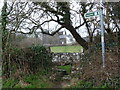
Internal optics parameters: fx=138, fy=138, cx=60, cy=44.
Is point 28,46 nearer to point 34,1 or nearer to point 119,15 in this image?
point 34,1

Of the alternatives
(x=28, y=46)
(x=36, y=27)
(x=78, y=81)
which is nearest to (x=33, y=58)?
(x=28, y=46)

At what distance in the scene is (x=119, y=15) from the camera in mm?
4539

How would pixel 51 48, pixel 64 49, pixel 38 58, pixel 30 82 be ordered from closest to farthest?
pixel 30 82, pixel 38 58, pixel 51 48, pixel 64 49

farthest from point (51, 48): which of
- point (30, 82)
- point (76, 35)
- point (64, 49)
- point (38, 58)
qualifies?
point (30, 82)

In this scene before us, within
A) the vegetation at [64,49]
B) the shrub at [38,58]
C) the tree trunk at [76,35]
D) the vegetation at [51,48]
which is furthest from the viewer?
the tree trunk at [76,35]

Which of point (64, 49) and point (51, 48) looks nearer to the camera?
point (51, 48)

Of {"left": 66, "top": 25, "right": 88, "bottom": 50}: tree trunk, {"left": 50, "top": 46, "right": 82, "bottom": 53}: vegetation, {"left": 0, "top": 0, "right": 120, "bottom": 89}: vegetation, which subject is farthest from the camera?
{"left": 66, "top": 25, "right": 88, "bottom": 50}: tree trunk

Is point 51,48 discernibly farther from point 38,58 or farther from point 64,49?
point 38,58

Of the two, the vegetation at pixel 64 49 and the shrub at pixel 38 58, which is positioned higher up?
the vegetation at pixel 64 49

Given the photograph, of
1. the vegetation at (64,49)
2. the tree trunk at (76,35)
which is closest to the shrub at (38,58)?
the vegetation at (64,49)

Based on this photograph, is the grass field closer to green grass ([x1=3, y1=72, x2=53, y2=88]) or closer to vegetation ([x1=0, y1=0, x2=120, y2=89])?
vegetation ([x1=0, y1=0, x2=120, y2=89])

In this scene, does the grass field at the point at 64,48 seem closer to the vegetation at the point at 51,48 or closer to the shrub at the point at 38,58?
the vegetation at the point at 51,48

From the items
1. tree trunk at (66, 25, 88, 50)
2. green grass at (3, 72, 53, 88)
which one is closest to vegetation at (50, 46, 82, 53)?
tree trunk at (66, 25, 88, 50)

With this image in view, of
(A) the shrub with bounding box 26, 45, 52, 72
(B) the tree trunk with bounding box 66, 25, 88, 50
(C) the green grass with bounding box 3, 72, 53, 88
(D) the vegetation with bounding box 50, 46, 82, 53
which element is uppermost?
(B) the tree trunk with bounding box 66, 25, 88, 50
